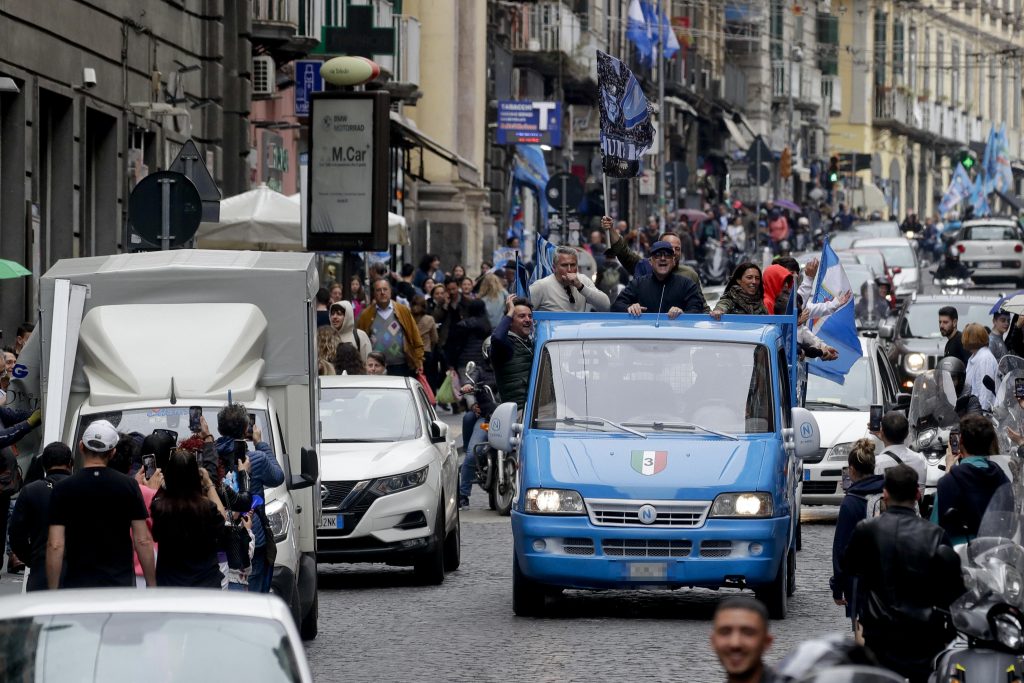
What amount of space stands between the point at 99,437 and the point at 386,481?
5557mm

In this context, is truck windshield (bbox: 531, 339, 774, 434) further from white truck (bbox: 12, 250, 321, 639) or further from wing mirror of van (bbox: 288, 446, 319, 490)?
wing mirror of van (bbox: 288, 446, 319, 490)

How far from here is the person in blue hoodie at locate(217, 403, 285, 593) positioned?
11875 mm

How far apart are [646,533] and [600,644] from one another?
0.86 metres

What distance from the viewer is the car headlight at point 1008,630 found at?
899cm

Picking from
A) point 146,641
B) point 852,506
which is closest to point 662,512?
point 852,506

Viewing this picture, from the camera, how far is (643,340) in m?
15.1

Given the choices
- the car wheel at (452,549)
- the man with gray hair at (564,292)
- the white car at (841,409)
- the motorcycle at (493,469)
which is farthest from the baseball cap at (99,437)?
the motorcycle at (493,469)

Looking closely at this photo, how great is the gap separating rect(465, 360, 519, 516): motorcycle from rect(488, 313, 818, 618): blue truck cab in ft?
17.4

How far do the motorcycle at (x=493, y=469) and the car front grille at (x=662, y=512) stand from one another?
643cm

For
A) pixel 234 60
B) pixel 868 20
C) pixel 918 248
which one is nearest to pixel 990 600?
pixel 234 60

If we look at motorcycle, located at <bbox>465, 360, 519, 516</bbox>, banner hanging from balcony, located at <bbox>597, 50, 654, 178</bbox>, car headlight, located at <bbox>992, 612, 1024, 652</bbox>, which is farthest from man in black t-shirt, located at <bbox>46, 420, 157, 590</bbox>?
motorcycle, located at <bbox>465, 360, 519, 516</bbox>

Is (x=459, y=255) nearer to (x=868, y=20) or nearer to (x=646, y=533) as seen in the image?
(x=646, y=533)

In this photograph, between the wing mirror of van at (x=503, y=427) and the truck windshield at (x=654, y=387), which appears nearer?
the wing mirror of van at (x=503, y=427)

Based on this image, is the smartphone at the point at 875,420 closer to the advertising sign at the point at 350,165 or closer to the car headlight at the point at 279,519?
the car headlight at the point at 279,519
